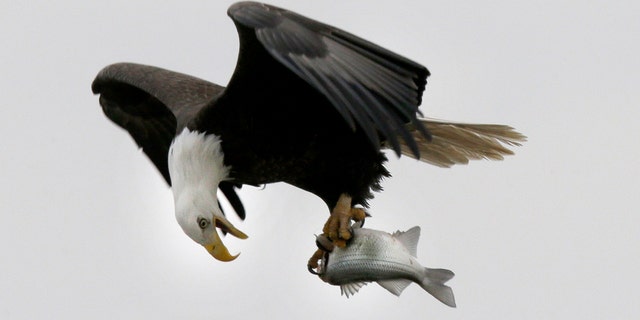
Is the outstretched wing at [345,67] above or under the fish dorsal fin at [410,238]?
above

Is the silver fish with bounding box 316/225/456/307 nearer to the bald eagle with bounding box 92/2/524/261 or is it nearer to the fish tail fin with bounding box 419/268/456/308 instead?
the fish tail fin with bounding box 419/268/456/308

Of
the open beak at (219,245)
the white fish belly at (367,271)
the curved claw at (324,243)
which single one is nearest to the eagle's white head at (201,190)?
the open beak at (219,245)

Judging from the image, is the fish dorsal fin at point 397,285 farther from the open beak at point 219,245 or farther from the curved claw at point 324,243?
the open beak at point 219,245

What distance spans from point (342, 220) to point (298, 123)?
554 millimetres

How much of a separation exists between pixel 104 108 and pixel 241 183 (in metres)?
1.61

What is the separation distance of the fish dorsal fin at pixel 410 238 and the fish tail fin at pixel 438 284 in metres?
0.20

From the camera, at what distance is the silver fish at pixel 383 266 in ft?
27.9

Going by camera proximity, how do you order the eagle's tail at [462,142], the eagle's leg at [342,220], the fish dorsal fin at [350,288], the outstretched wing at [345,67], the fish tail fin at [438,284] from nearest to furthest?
the outstretched wing at [345,67]
the fish tail fin at [438,284]
the fish dorsal fin at [350,288]
the eagle's leg at [342,220]
the eagle's tail at [462,142]

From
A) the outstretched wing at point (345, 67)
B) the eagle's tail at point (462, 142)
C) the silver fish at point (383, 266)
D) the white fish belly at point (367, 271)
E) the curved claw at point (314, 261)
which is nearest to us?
the outstretched wing at point (345, 67)

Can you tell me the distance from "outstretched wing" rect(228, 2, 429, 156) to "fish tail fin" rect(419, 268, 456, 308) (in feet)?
2.07

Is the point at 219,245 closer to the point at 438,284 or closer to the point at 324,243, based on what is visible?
the point at 324,243

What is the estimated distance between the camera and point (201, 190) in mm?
9312

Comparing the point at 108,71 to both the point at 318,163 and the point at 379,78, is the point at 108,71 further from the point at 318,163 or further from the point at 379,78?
the point at 379,78

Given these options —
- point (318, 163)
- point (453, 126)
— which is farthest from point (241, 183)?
point (453, 126)
